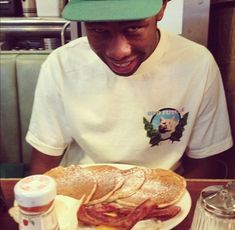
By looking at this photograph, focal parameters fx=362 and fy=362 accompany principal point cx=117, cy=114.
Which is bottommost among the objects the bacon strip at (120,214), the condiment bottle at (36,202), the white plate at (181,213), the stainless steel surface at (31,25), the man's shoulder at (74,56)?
the white plate at (181,213)

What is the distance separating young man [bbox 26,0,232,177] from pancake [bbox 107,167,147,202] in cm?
23

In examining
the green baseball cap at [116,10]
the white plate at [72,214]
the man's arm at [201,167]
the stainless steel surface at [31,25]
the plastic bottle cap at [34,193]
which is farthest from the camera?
the stainless steel surface at [31,25]

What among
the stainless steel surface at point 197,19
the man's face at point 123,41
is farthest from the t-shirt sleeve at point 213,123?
the man's face at point 123,41

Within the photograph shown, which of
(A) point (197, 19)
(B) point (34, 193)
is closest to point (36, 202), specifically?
(B) point (34, 193)

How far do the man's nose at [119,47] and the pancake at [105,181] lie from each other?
0.32 meters

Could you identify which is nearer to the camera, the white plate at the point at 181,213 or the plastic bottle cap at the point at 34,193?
the plastic bottle cap at the point at 34,193

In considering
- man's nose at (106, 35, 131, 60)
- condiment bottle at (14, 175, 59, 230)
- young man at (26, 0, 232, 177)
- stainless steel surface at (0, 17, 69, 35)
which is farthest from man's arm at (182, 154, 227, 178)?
stainless steel surface at (0, 17, 69, 35)

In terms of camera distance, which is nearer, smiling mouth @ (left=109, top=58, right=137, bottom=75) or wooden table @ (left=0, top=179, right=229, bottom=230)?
wooden table @ (left=0, top=179, right=229, bottom=230)

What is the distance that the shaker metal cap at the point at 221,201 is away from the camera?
2.24ft

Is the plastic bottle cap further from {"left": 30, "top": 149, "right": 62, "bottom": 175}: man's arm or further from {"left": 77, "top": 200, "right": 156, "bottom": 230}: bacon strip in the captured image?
{"left": 30, "top": 149, "right": 62, "bottom": 175}: man's arm

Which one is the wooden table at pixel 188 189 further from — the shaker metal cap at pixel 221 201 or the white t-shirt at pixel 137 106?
the white t-shirt at pixel 137 106

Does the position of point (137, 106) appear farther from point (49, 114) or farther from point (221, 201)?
point (221, 201)

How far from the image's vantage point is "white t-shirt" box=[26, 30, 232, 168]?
1.25m

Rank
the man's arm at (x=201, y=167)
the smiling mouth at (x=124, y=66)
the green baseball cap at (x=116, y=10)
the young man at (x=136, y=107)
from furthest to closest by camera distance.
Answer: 1. the man's arm at (x=201, y=167)
2. the young man at (x=136, y=107)
3. the smiling mouth at (x=124, y=66)
4. the green baseball cap at (x=116, y=10)
